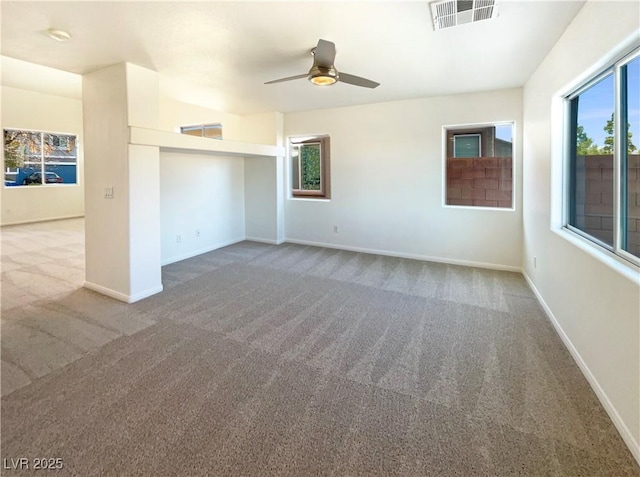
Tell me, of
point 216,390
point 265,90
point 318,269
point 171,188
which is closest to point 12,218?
point 171,188

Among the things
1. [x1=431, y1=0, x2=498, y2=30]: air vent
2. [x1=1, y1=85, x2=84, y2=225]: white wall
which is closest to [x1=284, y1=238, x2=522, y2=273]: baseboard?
[x1=431, y1=0, x2=498, y2=30]: air vent

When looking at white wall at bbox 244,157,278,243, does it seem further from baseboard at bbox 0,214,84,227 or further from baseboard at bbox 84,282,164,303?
baseboard at bbox 0,214,84,227

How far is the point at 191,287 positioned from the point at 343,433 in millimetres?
2823

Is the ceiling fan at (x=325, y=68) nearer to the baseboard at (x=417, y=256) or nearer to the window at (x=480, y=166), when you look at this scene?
the window at (x=480, y=166)

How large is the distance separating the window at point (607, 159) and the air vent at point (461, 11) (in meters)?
0.89

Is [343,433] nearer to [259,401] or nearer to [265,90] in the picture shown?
[259,401]

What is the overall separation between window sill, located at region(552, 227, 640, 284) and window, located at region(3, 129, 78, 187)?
1050cm

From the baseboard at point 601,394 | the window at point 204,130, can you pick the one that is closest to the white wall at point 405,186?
the window at point 204,130

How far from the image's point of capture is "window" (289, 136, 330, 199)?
5.95 metres

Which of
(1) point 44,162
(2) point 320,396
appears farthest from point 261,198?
(1) point 44,162

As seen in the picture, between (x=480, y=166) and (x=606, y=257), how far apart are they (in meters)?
3.08

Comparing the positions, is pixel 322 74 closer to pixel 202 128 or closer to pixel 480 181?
pixel 480 181

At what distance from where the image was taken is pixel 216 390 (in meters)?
2.05

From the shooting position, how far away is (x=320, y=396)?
199 centimetres
